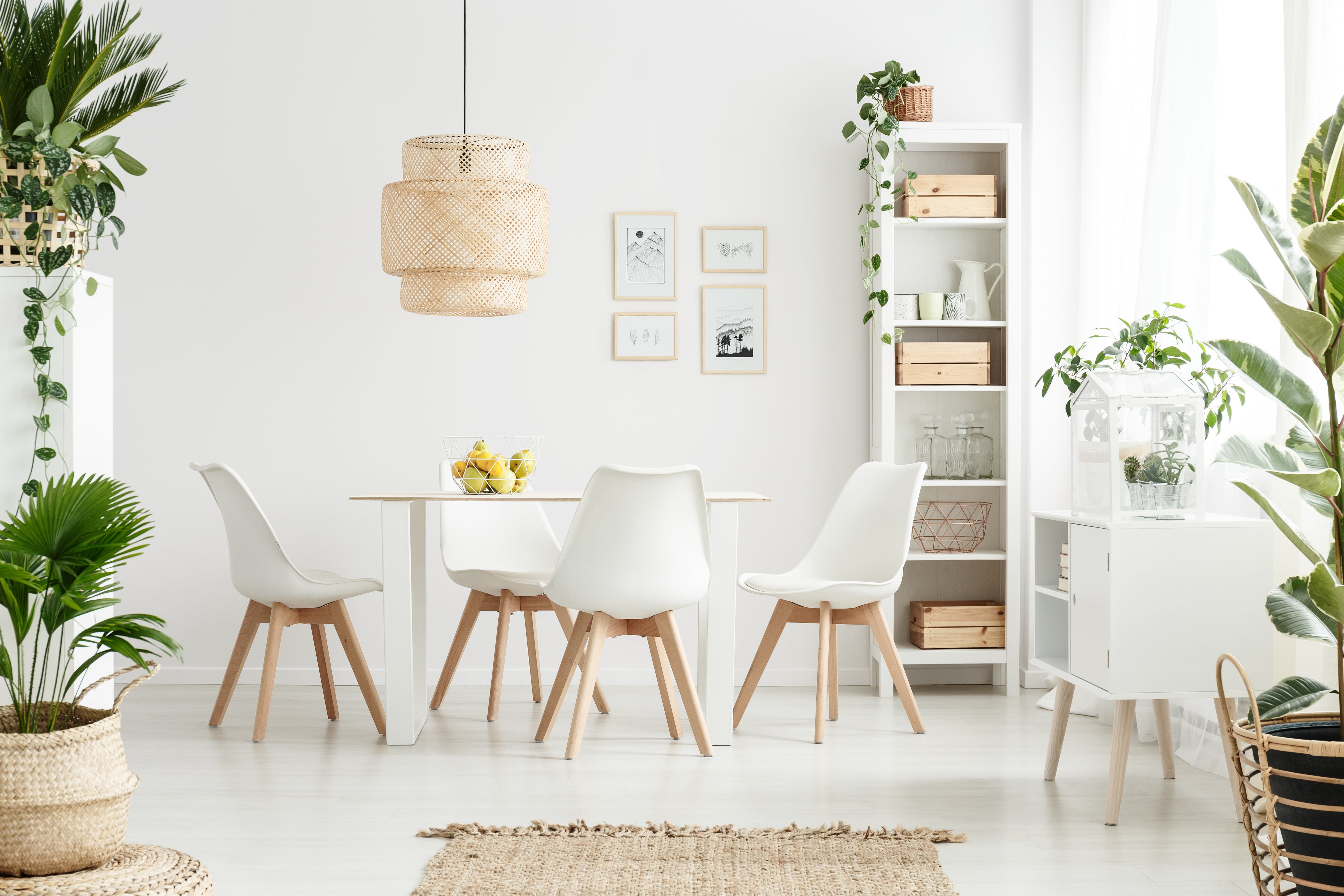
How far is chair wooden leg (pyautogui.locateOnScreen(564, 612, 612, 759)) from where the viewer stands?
311 cm

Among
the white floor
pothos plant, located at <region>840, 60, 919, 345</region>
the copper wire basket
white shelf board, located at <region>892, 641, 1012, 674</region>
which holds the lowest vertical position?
the white floor

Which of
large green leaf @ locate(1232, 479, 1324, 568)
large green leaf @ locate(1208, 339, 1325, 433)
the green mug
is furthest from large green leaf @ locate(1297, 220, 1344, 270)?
the green mug

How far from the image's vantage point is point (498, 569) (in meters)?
3.88

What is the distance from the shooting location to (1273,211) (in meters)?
1.93

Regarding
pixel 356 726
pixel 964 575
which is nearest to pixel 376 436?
pixel 356 726

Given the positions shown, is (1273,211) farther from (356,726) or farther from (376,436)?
(376,436)

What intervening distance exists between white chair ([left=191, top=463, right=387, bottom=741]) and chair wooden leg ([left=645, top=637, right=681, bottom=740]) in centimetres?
83

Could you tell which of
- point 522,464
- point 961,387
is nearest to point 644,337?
point 522,464

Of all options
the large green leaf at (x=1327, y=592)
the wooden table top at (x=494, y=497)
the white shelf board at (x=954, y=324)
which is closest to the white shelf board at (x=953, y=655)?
the wooden table top at (x=494, y=497)

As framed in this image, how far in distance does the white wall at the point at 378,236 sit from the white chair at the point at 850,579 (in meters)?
0.56

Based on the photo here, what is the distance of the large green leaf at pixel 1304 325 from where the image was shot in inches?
71.3

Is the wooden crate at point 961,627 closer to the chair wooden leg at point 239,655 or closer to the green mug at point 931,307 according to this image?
the green mug at point 931,307

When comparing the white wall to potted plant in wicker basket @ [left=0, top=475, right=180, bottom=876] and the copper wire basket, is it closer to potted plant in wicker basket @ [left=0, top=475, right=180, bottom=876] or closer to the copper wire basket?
the copper wire basket

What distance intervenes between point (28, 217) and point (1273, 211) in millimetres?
2345
